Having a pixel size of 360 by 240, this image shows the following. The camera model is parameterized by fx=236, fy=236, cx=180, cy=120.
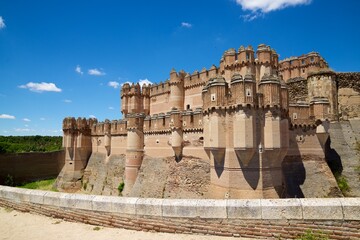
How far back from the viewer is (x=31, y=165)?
37.4 m

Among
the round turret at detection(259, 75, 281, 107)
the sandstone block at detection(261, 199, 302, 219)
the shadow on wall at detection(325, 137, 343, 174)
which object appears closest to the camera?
the sandstone block at detection(261, 199, 302, 219)

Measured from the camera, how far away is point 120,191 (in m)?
29.0

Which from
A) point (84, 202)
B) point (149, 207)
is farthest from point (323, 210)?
point (84, 202)

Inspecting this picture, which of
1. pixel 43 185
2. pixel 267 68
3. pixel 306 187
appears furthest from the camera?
pixel 43 185

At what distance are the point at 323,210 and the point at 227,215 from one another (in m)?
2.63

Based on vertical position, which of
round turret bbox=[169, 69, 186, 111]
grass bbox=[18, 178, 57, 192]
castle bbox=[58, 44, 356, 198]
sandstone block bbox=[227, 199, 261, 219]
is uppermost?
round turret bbox=[169, 69, 186, 111]

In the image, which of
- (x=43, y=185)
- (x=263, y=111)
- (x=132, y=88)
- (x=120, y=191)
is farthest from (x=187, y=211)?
(x=43, y=185)

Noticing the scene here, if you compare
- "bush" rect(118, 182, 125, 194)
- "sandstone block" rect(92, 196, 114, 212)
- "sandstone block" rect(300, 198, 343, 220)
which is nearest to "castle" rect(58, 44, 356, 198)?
"bush" rect(118, 182, 125, 194)

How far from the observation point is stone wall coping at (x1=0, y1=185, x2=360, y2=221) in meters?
6.54

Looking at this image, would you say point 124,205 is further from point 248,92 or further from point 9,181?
point 9,181

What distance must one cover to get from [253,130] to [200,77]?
17.5 metres

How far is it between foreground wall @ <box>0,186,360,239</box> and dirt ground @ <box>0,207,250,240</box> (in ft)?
0.70

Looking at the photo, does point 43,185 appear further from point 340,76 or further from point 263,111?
point 340,76

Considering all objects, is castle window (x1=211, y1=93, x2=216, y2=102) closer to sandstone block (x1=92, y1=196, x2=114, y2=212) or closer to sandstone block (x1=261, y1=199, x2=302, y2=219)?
sandstone block (x1=261, y1=199, x2=302, y2=219)
